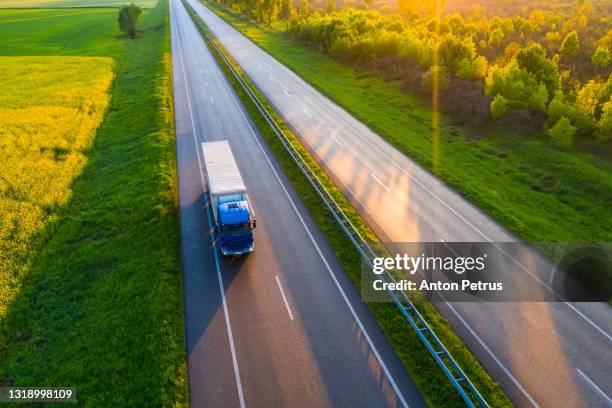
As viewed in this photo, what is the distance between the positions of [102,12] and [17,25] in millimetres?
39308

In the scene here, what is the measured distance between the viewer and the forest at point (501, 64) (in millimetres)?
38344

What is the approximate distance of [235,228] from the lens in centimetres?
→ 2153

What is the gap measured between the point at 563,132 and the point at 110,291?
135 ft

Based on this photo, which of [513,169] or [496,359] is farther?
[513,169]

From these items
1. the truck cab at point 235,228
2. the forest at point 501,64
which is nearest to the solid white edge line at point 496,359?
the truck cab at point 235,228

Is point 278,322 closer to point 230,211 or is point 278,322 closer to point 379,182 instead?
point 230,211

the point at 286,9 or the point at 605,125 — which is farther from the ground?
the point at 286,9

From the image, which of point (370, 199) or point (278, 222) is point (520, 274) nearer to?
point (370, 199)

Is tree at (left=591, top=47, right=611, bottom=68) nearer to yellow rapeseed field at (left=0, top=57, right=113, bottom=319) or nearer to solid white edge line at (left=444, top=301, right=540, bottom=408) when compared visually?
solid white edge line at (left=444, top=301, right=540, bottom=408)

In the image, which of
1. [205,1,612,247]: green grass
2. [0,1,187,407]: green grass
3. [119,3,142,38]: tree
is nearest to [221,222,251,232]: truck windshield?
[0,1,187,407]: green grass

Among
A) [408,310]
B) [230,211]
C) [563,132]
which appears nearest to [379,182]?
[408,310]

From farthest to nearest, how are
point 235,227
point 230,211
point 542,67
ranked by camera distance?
point 542,67 → point 230,211 → point 235,227

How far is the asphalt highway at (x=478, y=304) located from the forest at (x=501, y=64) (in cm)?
1528

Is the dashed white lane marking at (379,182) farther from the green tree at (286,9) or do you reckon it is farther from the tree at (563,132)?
the green tree at (286,9)
